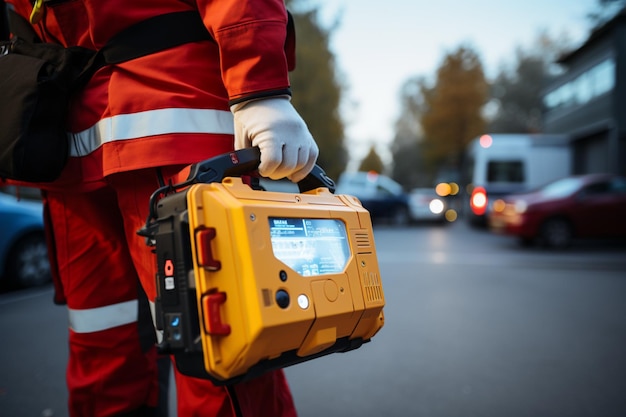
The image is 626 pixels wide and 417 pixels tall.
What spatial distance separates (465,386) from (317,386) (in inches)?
30.6

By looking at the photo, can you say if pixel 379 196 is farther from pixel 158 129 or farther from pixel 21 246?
pixel 158 129

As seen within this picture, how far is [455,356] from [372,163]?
74680 millimetres

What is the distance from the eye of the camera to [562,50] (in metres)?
42.8

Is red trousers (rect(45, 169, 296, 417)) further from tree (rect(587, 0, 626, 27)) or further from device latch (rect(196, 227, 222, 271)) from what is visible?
tree (rect(587, 0, 626, 27))

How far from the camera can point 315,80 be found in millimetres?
21016

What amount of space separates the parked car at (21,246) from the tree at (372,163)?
71.8 metres

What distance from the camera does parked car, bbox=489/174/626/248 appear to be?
9680 millimetres

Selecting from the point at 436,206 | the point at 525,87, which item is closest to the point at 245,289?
the point at 436,206

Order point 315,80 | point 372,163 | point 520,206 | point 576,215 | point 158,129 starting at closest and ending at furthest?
point 158,129 → point 576,215 → point 520,206 → point 315,80 → point 372,163

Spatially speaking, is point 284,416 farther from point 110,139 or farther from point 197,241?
point 110,139

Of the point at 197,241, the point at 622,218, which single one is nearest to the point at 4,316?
the point at 197,241

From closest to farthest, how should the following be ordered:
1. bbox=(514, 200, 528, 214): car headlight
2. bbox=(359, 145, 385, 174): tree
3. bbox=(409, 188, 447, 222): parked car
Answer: bbox=(514, 200, 528, 214): car headlight, bbox=(409, 188, 447, 222): parked car, bbox=(359, 145, 385, 174): tree

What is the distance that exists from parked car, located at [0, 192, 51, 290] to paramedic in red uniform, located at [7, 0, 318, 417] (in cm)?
428

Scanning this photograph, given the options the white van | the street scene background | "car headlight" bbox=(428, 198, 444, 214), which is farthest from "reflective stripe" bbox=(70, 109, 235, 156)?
"car headlight" bbox=(428, 198, 444, 214)
